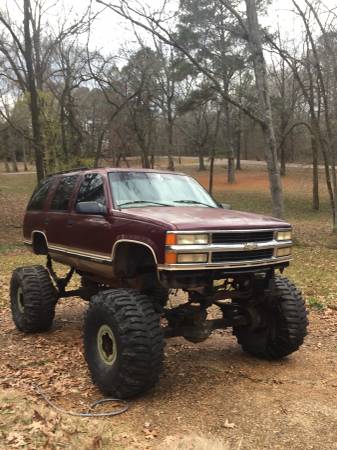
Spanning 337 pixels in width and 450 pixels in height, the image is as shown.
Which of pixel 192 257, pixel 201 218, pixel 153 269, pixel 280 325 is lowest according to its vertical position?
→ pixel 280 325

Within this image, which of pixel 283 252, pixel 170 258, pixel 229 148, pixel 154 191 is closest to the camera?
pixel 170 258

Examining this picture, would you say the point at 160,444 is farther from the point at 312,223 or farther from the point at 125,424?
the point at 312,223

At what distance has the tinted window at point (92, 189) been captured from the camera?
19.2 feet

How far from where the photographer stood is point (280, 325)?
18.4ft

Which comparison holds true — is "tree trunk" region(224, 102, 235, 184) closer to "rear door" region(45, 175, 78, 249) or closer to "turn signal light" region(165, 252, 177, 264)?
"rear door" region(45, 175, 78, 249)

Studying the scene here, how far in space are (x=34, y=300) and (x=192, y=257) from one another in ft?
10.1

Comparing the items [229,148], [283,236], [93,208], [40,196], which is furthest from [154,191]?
[229,148]

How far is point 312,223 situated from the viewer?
25.2 metres

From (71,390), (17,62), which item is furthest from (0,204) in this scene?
(71,390)

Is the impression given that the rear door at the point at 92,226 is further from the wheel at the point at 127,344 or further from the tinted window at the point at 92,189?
the wheel at the point at 127,344

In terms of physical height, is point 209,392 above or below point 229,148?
below

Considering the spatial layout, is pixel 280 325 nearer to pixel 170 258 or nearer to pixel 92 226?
pixel 170 258

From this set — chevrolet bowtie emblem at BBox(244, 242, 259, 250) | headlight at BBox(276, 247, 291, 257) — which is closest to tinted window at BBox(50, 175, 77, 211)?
chevrolet bowtie emblem at BBox(244, 242, 259, 250)

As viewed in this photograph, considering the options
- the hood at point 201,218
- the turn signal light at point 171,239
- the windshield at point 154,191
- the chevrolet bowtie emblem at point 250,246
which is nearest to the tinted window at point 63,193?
the windshield at point 154,191
